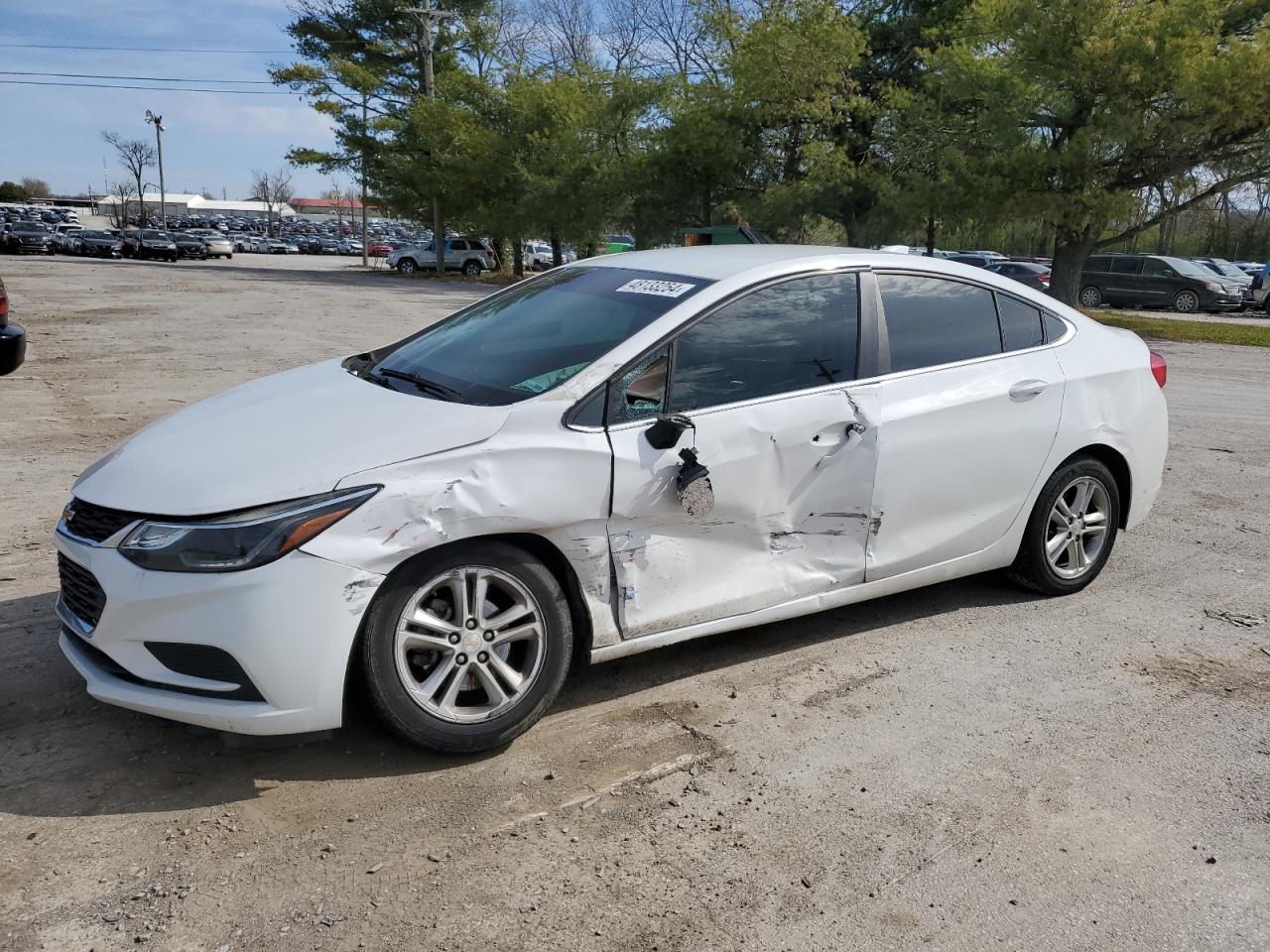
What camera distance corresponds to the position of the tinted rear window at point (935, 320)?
4277 millimetres

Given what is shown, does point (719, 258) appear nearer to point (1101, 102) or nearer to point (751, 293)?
point (751, 293)

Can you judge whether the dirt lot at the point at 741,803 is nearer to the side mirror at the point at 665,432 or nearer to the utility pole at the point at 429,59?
the side mirror at the point at 665,432

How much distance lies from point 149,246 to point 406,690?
55362 mm

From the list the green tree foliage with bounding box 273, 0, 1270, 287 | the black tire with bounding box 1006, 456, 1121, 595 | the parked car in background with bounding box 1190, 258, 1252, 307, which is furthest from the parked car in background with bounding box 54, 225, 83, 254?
the black tire with bounding box 1006, 456, 1121, 595

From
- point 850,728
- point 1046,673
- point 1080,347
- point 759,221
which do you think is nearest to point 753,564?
point 850,728

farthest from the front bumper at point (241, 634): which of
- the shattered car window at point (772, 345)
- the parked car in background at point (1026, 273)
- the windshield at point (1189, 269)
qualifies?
the windshield at point (1189, 269)

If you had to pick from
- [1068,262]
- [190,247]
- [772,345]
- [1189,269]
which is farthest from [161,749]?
[190,247]

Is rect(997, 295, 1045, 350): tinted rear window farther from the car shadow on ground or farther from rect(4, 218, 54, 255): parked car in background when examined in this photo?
rect(4, 218, 54, 255): parked car in background

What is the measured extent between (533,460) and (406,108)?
4420cm

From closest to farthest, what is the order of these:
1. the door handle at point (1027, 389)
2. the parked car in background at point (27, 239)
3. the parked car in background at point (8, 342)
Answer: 1. the door handle at point (1027, 389)
2. the parked car in background at point (8, 342)
3. the parked car in background at point (27, 239)

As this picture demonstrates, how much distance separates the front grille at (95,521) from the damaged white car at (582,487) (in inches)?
0.6

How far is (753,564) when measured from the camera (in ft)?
12.5

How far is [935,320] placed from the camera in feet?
14.5

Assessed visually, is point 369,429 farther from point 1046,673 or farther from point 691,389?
point 1046,673
